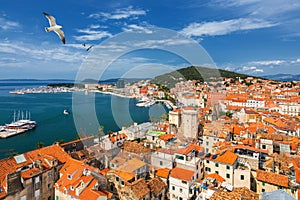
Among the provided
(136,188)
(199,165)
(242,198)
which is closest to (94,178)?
(136,188)

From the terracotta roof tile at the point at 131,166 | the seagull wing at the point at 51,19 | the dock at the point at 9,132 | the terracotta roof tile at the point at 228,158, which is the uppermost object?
the seagull wing at the point at 51,19

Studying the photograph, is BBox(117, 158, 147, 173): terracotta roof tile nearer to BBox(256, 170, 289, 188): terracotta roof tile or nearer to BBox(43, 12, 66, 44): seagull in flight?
BBox(256, 170, 289, 188): terracotta roof tile

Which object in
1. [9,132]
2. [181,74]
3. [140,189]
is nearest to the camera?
[140,189]

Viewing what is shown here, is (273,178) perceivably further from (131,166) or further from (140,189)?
(131,166)

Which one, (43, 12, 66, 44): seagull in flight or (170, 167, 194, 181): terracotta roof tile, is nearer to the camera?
(43, 12, 66, 44): seagull in flight

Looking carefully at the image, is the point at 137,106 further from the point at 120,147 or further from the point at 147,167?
the point at 147,167


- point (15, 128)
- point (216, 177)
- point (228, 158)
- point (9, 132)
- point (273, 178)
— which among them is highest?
point (228, 158)

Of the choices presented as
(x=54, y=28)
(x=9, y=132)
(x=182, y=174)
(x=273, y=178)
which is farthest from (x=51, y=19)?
(x=9, y=132)

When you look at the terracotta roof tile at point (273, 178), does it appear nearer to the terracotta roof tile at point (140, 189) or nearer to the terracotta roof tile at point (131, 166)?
the terracotta roof tile at point (140, 189)

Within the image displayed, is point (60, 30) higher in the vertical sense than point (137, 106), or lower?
higher

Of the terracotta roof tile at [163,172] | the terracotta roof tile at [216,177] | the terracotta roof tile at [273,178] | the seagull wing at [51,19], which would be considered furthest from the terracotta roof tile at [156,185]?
the seagull wing at [51,19]

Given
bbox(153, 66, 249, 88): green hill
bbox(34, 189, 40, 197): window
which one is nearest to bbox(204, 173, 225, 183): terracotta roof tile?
bbox(153, 66, 249, 88): green hill
